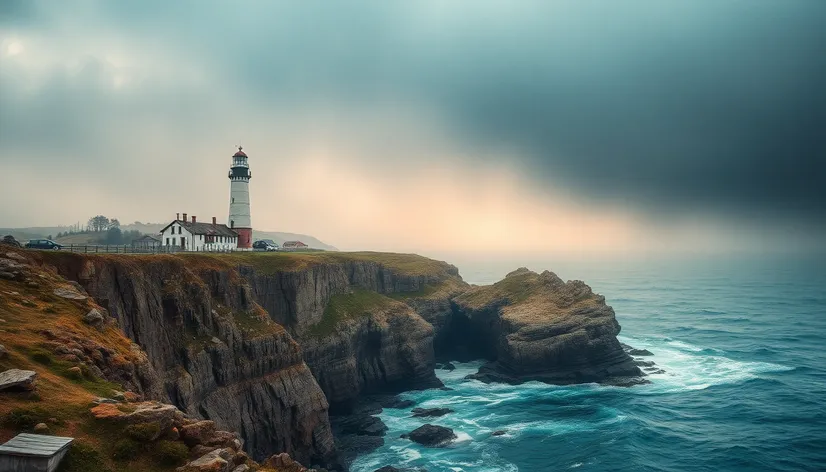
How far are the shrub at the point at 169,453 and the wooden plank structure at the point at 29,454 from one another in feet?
11.7

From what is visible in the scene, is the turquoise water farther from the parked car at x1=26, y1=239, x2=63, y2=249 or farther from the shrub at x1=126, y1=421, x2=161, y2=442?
the parked car at x1=26, y1=239, x2=63, y2=249

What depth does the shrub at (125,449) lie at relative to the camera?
20203 millimetres

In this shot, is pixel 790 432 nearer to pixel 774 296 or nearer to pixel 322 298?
pixel 322 298

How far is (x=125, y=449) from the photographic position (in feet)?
66.8

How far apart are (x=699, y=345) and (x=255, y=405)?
9177cm

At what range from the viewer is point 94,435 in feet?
68.4

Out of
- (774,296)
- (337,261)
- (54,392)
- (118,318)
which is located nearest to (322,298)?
(337,261)

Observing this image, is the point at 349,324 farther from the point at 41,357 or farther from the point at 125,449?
the point at 125,449

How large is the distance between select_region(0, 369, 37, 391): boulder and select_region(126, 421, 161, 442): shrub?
198 inches

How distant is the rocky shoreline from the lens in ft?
148

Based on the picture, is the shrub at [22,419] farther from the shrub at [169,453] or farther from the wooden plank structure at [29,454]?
the shrub at [169,453]

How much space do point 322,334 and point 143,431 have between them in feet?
176

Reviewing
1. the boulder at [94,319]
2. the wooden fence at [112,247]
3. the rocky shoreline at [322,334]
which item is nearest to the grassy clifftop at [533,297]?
the rocky shoreline at [322,334]

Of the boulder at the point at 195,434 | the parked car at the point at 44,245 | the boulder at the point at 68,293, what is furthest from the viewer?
the parked car at the point at 44,245
